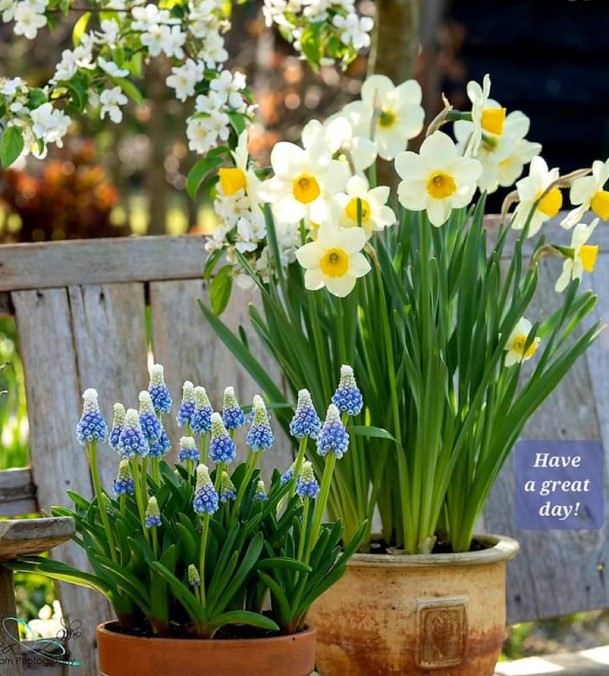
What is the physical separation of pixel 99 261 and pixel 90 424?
90cm

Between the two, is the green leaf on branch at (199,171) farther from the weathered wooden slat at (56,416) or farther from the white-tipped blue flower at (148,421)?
the white-tipped blue flower at (148,421)

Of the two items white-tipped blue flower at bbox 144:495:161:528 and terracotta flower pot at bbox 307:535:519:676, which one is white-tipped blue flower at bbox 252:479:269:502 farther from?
terracotta flower pot at bbox 307:535:519:676

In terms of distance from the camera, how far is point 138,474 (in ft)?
5.03

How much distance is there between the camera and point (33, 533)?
1425 mm

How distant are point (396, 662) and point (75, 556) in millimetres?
684

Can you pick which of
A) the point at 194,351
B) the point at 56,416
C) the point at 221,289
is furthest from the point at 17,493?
the point at 221,289

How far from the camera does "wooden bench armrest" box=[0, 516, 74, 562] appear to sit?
55.9 inches

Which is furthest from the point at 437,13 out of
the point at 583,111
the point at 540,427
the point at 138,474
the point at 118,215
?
the point at 138,474

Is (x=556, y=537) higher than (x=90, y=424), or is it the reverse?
(x=90, y=424)

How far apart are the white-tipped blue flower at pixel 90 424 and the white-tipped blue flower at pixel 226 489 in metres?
0.16

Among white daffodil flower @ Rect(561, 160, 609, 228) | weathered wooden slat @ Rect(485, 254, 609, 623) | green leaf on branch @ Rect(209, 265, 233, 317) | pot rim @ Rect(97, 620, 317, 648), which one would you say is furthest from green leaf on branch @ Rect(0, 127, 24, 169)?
weathered wooden slat @ Rect(485, 254, 609, 623)

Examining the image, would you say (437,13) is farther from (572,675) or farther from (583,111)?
(572,675)

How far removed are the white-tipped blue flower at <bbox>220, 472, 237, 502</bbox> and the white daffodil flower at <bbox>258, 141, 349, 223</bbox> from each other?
0.47 m

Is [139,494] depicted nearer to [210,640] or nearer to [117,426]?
[117,426]
